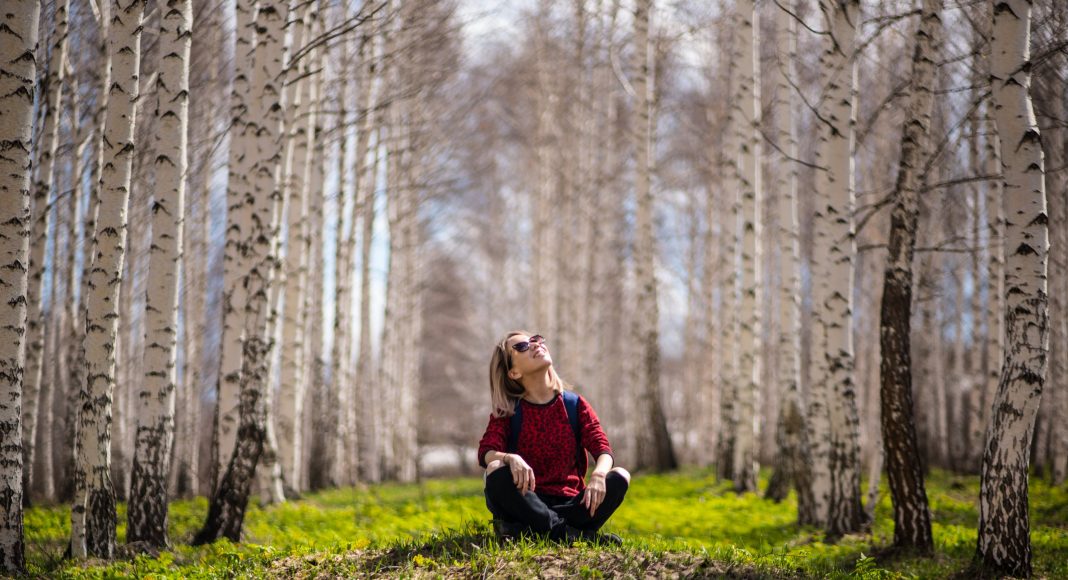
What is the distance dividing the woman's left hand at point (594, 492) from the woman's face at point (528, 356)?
70 cm

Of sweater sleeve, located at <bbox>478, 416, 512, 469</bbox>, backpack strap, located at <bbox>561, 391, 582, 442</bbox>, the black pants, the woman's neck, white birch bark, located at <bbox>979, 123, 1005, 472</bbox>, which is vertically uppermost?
white birch bark, located at <bbox>979, 123, 1005, 472</bbox>

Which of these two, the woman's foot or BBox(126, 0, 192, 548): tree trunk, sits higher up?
BBox(126, 0, 192, 548): tree trunk

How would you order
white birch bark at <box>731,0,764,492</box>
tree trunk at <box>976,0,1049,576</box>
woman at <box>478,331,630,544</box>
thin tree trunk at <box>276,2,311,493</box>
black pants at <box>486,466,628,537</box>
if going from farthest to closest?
thin tree trunk at <box>276,2,311,493</box> < white birch bark at <box>731,0,764,492</box> < tree trunk at <box>976,0,1049,576</box> < woman at <box>478,331,630,544</box> < black pants at <box>486,466,628,537</box>

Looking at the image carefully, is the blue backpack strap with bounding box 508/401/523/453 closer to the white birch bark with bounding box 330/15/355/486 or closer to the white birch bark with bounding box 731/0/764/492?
the white birch bark with bounding box 731/0/764/492

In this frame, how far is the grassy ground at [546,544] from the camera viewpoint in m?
4.60

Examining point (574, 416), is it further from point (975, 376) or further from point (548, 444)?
point (975, 376)

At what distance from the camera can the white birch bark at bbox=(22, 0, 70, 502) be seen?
807 centimetres

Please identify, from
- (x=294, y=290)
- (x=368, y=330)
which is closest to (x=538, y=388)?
(x=294, y=290)

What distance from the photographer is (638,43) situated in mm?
12977

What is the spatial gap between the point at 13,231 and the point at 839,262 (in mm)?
6289

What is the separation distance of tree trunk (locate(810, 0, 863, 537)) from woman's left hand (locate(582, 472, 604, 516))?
358cm

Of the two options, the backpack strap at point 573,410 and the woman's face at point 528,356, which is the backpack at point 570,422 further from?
the woman's face at point 528,356

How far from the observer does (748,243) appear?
11.5 m

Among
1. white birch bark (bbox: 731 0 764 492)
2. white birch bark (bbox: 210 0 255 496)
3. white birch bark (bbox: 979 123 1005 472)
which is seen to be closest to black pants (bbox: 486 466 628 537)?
white birch bark (bbox: 210 0 255 496)
